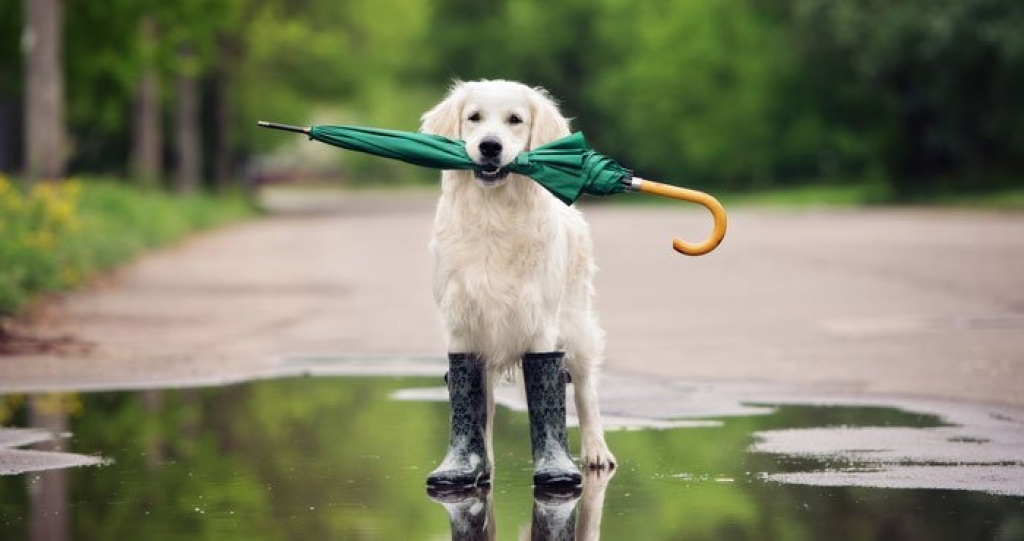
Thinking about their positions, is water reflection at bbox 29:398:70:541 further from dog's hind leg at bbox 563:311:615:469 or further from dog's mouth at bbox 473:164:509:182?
dog's hind leg at bbox 563:311:615:469

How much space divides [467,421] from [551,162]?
45.4 inches

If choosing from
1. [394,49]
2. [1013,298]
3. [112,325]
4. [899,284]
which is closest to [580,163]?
[112,325]

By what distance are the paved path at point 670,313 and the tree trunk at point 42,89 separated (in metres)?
2.04

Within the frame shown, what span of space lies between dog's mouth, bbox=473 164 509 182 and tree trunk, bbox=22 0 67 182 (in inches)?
855

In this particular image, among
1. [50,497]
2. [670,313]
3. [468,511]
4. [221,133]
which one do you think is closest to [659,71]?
[221,133]

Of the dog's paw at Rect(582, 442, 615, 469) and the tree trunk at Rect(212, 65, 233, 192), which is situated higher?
the tree trunk at Rect(212, 65, 233, 192)

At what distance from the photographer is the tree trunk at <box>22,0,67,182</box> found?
→ 29.2m

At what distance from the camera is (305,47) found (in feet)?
211

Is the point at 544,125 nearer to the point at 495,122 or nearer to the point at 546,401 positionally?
the point at 495,122

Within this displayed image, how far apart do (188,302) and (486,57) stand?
241 ft

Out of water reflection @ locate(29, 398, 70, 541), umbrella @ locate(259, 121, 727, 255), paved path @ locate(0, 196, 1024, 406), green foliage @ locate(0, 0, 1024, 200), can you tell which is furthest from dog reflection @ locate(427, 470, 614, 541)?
green foliage @ locate(0, 0, 1024, 200)

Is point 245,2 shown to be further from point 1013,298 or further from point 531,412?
point 531,412

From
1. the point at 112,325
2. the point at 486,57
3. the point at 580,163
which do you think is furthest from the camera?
the point at 486,57

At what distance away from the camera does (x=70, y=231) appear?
23.7m
